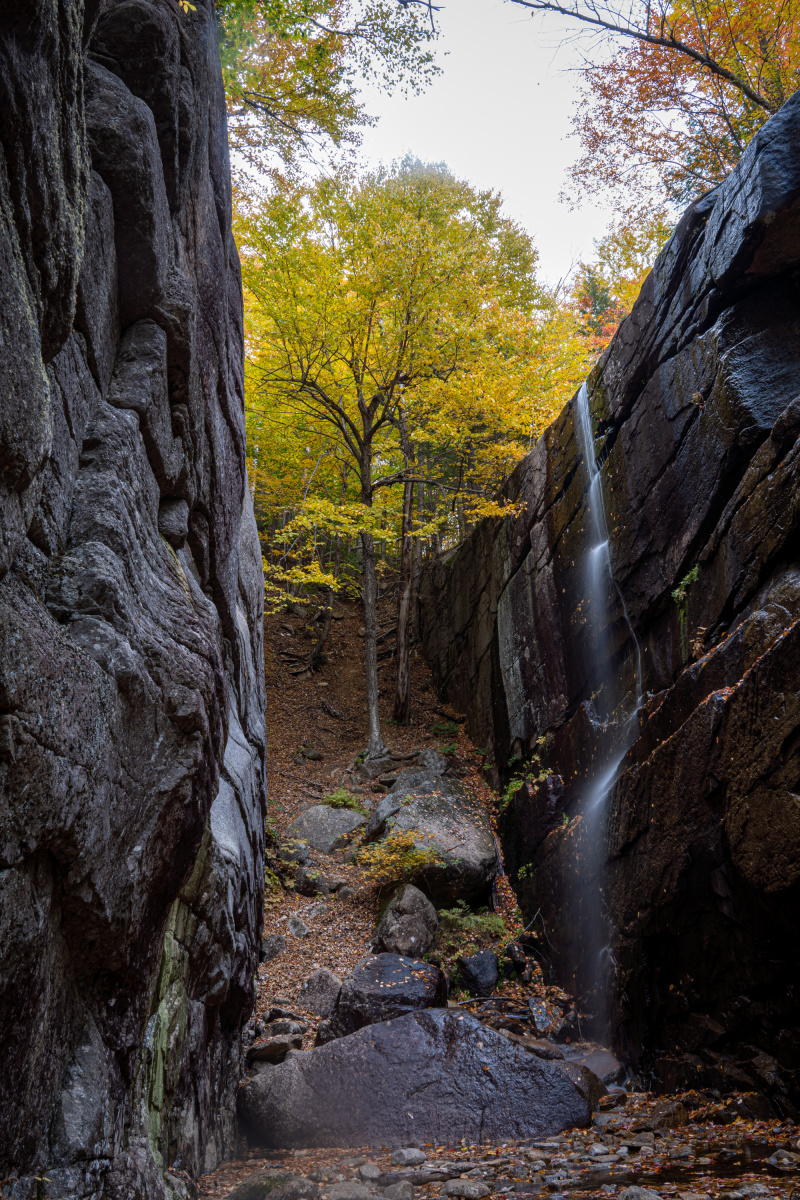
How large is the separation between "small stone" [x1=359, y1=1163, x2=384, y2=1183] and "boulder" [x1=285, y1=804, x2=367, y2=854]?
6.31m

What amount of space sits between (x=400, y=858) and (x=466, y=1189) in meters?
5.52

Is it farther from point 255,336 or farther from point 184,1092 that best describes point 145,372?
point 255,336

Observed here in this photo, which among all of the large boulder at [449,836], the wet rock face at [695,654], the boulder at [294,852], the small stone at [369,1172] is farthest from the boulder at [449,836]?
the small stone at [369,1172]

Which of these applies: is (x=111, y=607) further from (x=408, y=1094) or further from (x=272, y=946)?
(x=272, y=946)

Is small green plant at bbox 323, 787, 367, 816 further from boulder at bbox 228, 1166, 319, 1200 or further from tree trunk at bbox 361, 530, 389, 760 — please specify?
boulder at bbox 228, 1166, 319, 1200

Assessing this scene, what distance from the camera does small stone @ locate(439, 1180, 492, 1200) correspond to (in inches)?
157

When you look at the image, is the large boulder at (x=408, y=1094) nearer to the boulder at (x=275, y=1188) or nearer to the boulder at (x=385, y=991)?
the boulder at (x=385, y=991)

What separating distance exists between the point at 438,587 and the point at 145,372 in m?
15.1

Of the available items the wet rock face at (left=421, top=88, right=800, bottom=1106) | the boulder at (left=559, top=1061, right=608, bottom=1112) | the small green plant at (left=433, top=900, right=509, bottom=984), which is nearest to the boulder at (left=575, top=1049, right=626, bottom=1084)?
the wet rock face at (left=421, top=88, right=800, bottom=1106)

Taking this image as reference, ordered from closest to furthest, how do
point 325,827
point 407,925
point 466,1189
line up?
point 466,1189 < point 407,925 < point 325,827

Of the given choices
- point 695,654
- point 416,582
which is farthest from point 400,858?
point 416,582

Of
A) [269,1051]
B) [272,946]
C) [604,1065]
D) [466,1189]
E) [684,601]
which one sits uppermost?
[684,601]

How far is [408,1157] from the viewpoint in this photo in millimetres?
4879

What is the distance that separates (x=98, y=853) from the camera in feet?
9.07
